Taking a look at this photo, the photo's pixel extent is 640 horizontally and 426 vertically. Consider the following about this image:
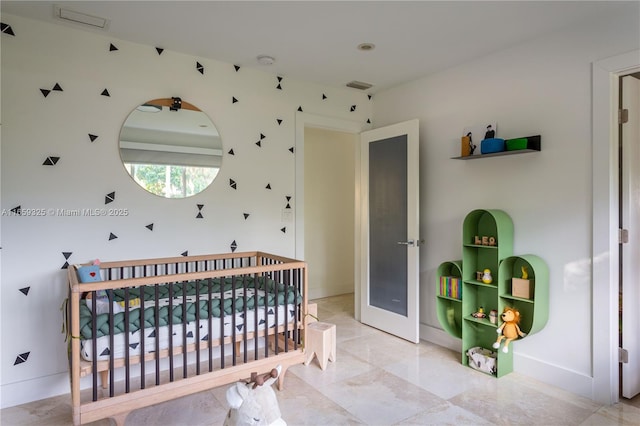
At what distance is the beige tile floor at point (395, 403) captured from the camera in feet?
7.00

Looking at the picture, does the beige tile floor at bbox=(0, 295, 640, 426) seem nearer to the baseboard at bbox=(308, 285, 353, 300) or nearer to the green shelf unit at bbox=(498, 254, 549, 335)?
the green shelf unit at bbox=(498, 254, 549, 335)

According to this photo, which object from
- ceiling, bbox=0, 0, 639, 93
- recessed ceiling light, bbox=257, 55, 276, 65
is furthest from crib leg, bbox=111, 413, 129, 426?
recessed ceiling light, bbox=257, 55, 276, 65

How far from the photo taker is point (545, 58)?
2.60 m

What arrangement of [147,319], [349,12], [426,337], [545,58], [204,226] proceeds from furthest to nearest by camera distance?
[426,337] → [204,226] → [545,58] → [349,12] → [147,319]

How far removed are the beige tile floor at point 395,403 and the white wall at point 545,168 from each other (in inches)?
10.5

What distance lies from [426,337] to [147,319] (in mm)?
2439

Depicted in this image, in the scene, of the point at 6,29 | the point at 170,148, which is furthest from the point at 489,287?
the point at 6,29

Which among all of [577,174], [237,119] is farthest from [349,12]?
[577,174]

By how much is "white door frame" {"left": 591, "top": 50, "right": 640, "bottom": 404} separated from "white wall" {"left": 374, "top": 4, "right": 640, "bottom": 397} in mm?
55

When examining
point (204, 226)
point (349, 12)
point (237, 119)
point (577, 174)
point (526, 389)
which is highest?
point (349, 12)

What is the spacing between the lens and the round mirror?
275 centimetres

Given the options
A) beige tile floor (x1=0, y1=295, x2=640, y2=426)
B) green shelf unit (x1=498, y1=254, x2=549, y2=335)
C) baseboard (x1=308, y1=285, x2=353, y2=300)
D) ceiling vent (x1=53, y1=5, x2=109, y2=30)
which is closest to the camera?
beige tile floor (x1=0, y1=295, x2=640, y2=426)

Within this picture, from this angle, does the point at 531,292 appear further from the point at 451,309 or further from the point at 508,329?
the point at 451,309

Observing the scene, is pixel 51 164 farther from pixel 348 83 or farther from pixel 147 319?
pixel 348 83
